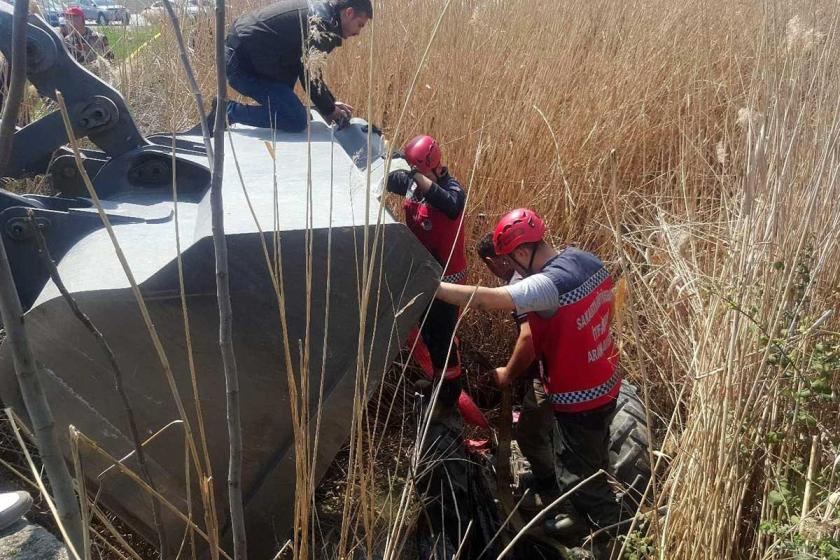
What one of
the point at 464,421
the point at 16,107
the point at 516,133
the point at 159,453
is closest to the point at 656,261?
the point at 516,133

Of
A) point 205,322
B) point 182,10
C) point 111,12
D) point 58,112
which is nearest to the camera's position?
point 205,322

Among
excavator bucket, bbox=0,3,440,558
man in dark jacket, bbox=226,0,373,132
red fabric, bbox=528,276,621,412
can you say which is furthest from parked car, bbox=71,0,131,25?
red fabric, bbox=528,276,621,412

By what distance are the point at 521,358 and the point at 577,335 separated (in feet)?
0.92

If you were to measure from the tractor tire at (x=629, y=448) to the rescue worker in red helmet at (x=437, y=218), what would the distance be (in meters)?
0.68

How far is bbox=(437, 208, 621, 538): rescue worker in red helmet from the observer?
2781 mm

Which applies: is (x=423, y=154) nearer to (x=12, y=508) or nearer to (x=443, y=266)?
(x=443, y=266)

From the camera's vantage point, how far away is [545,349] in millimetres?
2932

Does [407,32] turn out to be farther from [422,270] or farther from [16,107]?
[16,107]

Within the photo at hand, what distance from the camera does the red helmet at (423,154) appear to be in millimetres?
3338

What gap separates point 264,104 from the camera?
154 inches

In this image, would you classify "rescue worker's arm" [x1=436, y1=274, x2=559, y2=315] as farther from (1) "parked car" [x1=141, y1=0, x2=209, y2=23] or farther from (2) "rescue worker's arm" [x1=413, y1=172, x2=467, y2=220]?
(1) "parked car" [x1=141, y1=0, x2=209, y2=23]

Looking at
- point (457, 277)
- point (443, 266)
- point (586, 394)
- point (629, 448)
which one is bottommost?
point (629, 448)

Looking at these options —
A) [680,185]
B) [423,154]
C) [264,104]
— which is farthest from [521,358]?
[264,104]

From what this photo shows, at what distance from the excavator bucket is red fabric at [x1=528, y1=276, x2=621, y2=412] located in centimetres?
99
